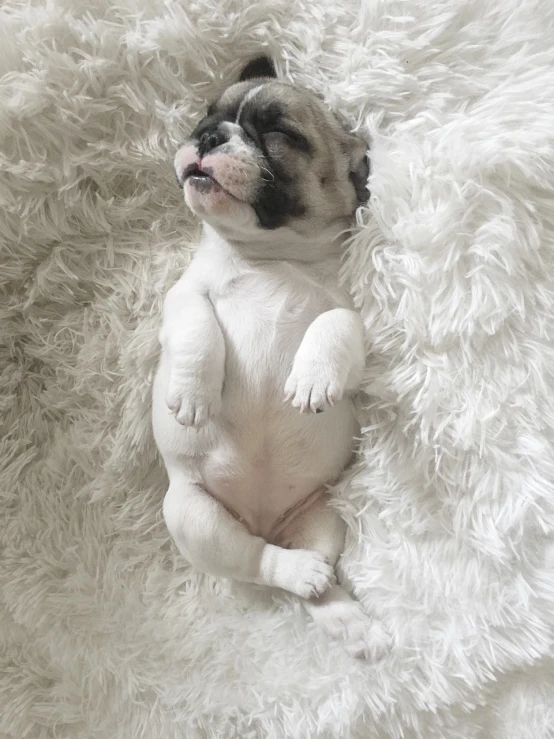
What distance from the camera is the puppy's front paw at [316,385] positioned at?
1198 millimetres

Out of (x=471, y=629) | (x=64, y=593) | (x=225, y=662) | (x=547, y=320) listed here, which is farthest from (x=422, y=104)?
(x=64, y=593)

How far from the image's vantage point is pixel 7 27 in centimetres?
144

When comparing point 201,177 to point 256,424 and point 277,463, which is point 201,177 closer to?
point 256,424

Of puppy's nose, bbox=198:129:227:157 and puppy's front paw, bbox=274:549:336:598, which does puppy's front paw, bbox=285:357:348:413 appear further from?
puppy's nose, bbox=198:129:227:157

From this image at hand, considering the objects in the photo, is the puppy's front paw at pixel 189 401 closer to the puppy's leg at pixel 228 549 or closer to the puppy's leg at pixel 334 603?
the puppy's leg at pixel 228 549

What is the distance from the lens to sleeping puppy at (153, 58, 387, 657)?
1.28 meters

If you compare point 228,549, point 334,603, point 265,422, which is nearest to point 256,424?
point 265,422

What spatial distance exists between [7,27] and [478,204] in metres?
1.16

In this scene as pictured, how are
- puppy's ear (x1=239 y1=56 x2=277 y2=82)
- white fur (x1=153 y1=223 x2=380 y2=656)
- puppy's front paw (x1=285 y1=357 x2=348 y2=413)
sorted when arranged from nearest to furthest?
puppy's front paw (x1=285 y1=357 x2=348 y2=413)
white fur (x1=153 y1=223 x2=380 y2=656)
puppy's ear (x1=239 y1=56 x2=277 y2=82)

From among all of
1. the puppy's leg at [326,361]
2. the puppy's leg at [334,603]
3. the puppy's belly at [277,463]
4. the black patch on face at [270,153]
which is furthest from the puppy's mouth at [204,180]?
the puppy's leg at [334,603]

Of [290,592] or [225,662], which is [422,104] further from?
[225,662]

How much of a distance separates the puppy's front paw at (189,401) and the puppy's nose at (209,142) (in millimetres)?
474

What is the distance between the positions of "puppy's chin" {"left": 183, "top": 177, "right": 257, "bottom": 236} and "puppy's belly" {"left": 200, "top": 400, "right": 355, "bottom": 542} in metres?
0.42

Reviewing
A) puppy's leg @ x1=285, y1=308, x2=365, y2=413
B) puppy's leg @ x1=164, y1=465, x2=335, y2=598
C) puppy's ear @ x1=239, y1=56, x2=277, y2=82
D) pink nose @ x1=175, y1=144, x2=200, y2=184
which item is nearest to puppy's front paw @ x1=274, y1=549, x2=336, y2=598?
puppy's leg @ x1=164, y1=465, x2=335, y2=598
